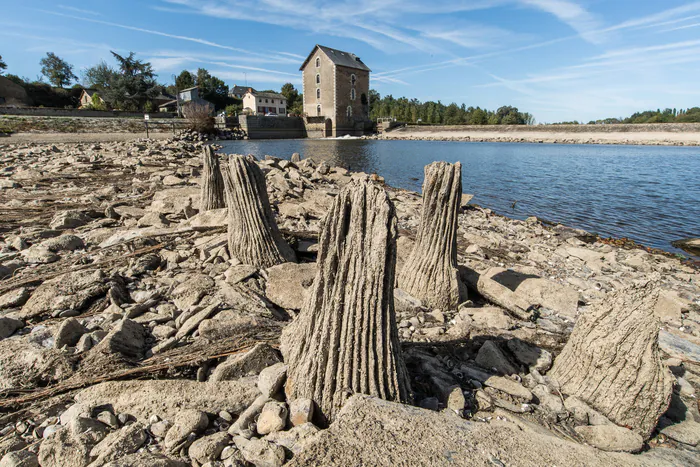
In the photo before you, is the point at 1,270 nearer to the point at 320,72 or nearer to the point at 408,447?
the point at 408,447

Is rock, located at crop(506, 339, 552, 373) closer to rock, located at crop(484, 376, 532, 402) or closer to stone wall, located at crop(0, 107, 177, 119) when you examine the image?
rock, located at crop(484, 376, 532, 402)

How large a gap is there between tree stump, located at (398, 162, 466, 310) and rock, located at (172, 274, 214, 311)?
293 cm

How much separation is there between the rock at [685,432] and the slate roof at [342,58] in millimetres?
65189

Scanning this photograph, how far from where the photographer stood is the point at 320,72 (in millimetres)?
63344

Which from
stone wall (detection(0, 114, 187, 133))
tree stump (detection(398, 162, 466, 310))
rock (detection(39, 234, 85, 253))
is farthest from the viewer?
stone wall (detection(0, 114, 187, 133))

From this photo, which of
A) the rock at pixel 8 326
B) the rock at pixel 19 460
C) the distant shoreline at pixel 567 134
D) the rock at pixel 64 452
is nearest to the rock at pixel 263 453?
the rock at pixel 64 452

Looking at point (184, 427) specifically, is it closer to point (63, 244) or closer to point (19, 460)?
point (19, 460)

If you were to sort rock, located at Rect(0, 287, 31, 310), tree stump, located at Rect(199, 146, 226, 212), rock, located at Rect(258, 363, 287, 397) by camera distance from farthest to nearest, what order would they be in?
tree stump, located at Rect(199, 146, 226, 212)
rock, located at Rect(0, 287, 31, 310)
rock, located at Rect(258, 363, 287, 397)

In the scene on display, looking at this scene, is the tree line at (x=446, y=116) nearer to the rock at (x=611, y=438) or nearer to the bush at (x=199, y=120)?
the bush at (x=199, y=120)

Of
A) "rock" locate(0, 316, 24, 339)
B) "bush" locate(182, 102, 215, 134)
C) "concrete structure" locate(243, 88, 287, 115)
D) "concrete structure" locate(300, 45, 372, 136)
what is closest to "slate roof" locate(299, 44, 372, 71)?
"concrete structure" locate(300, 45, 372, 136)

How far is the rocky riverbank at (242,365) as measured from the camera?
2.29 m

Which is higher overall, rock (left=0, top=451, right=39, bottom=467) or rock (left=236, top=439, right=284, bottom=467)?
rock (left=236, top=439, right=284, bottom=467)

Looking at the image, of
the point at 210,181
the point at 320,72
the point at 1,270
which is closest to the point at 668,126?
the point at 320,72

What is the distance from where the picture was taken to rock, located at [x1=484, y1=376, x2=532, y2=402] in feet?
10.5
